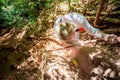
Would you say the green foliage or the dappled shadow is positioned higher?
the green foliage

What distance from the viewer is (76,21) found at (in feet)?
10.5

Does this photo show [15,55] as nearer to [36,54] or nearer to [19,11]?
[36,54]

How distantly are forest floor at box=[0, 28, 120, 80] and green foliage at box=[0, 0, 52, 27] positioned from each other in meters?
0.50

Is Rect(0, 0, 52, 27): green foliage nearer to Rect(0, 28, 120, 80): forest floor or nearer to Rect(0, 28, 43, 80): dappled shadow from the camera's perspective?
Rect(0, 28, 120, 80): forest floor

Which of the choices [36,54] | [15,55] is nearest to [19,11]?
[15,55]

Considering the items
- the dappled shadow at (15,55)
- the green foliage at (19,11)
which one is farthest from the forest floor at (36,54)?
the green foliage at (19,11)

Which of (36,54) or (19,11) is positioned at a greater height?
(19,11)

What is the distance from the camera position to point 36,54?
575 cm

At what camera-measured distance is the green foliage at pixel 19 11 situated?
7.70 meters

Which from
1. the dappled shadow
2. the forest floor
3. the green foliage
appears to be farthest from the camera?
the green foliage

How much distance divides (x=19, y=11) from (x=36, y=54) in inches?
136

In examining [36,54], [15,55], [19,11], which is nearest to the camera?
[36,54]

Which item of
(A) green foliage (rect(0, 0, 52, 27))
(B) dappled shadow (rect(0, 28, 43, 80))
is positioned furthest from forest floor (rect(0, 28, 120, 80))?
(A) green foliage (rect(0, 0, 52, 27))

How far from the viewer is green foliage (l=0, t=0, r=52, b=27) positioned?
25.3 feet
